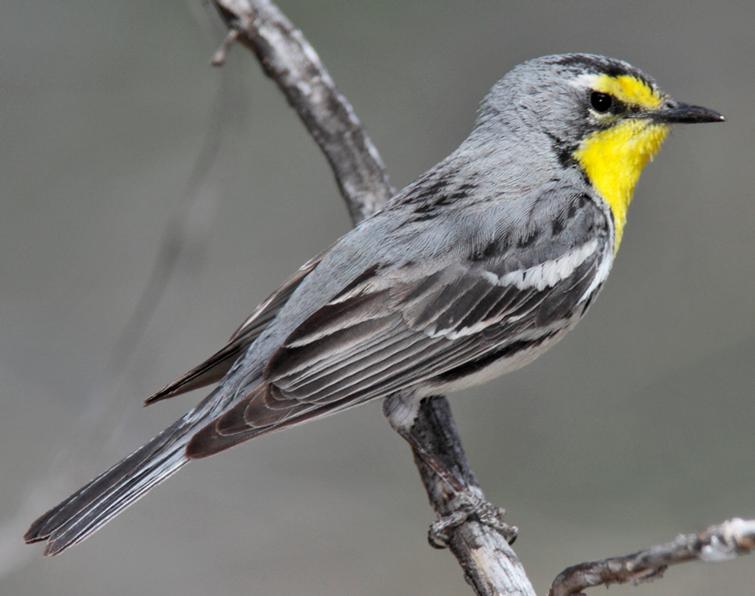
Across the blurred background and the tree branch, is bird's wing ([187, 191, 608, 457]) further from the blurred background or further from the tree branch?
the blurred background

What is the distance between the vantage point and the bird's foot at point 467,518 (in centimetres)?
434

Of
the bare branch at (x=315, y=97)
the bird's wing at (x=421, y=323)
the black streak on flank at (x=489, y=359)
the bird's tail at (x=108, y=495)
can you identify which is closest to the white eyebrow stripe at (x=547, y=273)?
the bird's wing at (x=421, y=323)

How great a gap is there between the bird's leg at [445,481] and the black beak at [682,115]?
67.6 inches

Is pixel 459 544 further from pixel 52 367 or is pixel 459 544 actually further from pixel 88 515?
pixel 52 367

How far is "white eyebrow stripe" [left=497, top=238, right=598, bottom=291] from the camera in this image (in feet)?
14.9

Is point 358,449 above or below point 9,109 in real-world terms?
below

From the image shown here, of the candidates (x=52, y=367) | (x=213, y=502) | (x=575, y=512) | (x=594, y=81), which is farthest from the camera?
(x=52, y=367)

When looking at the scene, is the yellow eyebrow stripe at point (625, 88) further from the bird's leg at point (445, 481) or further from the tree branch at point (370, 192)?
the bird's leg at point (445, 481)

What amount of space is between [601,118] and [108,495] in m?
2.69

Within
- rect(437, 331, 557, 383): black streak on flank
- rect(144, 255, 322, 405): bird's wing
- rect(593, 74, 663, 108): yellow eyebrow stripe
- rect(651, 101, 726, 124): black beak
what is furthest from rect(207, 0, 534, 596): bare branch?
rect(651, 101, 726, 124): black beak

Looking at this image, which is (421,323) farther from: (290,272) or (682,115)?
(290,272)

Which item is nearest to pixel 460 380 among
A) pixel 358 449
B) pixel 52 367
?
pixel 358 449

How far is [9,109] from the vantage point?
28.4 ft

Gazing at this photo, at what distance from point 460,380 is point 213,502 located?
10.6 ft
